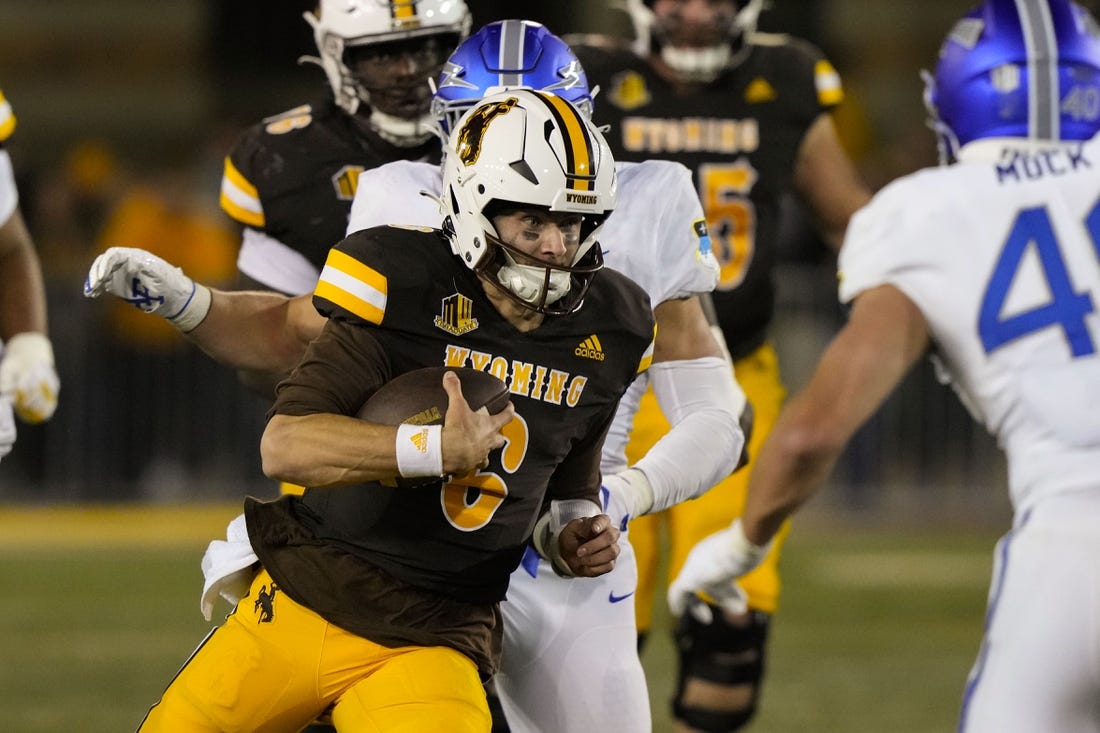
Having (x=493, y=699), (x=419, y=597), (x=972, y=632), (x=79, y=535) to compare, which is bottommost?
(x=79, y=535)

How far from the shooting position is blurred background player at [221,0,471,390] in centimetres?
445

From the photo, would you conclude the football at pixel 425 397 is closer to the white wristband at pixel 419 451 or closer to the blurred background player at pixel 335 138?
the white wristband at pixel 419 451

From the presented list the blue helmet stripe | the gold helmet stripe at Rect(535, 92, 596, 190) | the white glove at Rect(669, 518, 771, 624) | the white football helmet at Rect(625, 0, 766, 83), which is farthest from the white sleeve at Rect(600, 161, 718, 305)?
the white football helmet at Rect(625, 0, 766, 83)

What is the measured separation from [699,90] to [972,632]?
3562 mm

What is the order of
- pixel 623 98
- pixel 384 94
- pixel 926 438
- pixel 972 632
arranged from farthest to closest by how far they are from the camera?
pixel 926 438 → pixel 972 632 → pixel 623 98 → pixel 384 94

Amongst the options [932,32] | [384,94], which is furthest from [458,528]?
[932,32]

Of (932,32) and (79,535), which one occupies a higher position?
(932,32)

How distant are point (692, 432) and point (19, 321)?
1.94 metres

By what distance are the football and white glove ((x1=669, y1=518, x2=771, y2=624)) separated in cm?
65

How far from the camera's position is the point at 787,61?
5.53m

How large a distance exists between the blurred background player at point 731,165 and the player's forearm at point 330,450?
2.05 m

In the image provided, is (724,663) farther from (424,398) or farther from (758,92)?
(424,398)

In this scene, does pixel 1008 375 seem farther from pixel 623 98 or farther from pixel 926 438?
pixel 926 438

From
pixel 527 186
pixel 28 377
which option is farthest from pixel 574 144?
pixel 28 377
